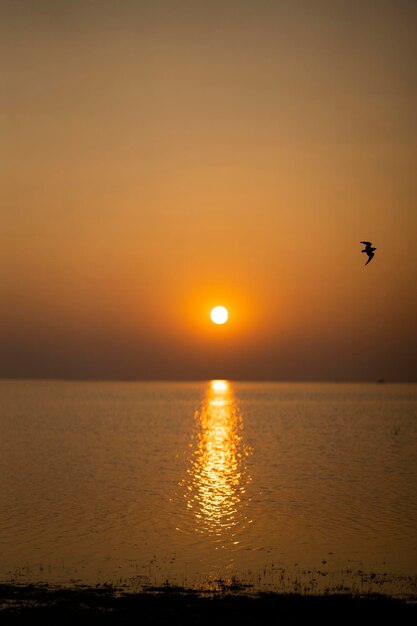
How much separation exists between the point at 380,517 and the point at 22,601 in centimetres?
2270

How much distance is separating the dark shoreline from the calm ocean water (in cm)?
152

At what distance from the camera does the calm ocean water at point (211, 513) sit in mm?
28406

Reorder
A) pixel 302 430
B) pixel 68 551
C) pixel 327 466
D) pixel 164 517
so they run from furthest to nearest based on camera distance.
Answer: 1. pixel 302 430
2. pixel 327 466
3. pixel 164 517
4. pixel 68 551

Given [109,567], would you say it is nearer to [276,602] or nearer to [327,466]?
[276,602]

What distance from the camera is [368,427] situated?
111000 mm

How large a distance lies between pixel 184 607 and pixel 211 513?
59.2 ft

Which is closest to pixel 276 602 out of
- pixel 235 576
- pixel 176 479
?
pixel 235 576

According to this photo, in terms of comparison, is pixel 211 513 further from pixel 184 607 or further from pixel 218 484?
pixel 184 607

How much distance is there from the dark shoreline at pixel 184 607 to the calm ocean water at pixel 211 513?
1516 millimetres

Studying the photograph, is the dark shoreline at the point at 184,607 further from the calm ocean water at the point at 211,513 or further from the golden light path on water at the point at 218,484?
the golden light path on water at the point at 218,484

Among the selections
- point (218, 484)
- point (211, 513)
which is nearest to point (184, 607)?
point (211, 513)

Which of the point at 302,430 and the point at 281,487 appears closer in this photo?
the point at 281,487

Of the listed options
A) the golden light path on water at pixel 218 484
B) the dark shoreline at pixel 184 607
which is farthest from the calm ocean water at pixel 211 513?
the dark shoreline at pixel 184 607

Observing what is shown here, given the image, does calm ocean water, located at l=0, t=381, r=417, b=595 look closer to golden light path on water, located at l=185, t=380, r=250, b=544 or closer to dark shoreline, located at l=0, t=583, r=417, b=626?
golden light path on water, located at l=185, t=380, r=250, b=544
